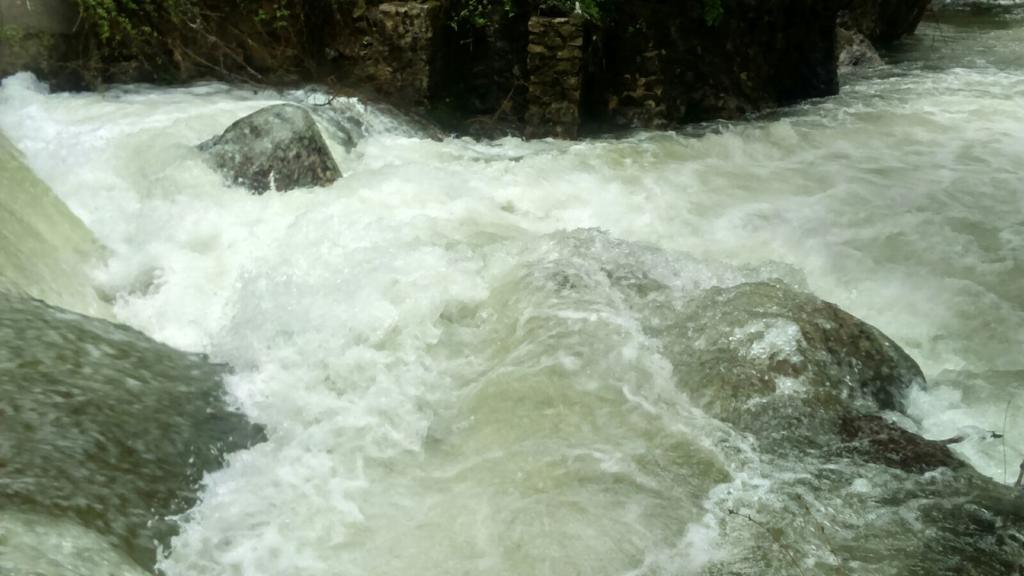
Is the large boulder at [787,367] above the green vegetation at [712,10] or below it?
below

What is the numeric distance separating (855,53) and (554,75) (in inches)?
254

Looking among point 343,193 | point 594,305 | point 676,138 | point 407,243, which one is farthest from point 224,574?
point 676,138

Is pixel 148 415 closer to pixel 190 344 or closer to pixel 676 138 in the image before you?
pixel 190 344

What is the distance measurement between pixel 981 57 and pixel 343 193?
9.69 metres

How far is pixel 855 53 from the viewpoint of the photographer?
39.2ft

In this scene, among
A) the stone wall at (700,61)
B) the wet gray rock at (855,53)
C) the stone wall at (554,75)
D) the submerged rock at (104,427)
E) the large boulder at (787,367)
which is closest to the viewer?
the submerged rock at (104,427)

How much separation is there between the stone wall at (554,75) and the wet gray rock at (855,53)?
18.7 ft

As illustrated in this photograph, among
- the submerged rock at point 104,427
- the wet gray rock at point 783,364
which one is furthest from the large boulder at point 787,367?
the submerged rock at point 104,427

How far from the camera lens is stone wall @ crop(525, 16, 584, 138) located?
7.31 m

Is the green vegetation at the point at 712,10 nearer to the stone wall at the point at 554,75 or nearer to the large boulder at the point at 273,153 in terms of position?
the stone wall at the point at 554,75

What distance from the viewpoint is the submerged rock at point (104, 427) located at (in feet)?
8.47

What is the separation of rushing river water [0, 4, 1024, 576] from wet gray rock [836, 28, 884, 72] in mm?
4085

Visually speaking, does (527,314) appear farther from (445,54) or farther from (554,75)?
(445,54)

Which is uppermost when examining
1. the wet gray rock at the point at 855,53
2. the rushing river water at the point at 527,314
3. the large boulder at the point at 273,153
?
the large boulder at the point at 273,153
